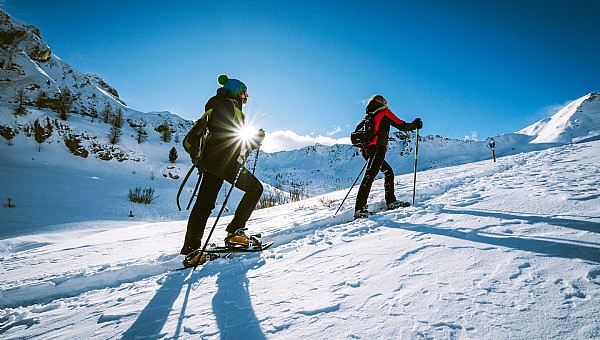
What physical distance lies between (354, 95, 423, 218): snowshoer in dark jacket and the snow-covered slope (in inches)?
34.2

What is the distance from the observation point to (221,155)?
2789mm

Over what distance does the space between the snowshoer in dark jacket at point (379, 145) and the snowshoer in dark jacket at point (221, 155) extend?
1.77 meters

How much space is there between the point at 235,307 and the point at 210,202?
5.35 ft

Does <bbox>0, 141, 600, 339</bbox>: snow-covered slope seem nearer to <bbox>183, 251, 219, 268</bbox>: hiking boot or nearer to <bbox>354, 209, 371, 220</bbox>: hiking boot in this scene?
<bbox>183, 251, 219, 268</bbox>: hiking boot

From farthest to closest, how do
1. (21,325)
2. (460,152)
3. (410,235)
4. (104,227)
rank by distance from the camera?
(460,152), (104,227), (410,235), (21,325)

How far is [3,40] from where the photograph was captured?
1661cm

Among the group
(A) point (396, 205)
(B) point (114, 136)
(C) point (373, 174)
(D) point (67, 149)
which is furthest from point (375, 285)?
(B) point (114, 136)

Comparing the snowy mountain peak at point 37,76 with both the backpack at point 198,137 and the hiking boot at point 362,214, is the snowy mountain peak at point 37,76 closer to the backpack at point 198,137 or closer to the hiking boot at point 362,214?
the backpack at point 198,137

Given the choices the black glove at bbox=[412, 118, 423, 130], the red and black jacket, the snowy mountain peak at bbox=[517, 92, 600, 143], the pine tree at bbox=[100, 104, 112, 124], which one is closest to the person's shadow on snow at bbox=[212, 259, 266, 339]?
the red and black jacket

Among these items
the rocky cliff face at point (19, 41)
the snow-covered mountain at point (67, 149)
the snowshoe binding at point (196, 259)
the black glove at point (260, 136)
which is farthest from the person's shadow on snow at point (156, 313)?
the rocky cliff face at point (19, 41)

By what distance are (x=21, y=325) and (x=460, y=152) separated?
5642 centimetres

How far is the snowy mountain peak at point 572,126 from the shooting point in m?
38.8

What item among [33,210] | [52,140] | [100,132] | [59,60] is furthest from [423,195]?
[59,60]

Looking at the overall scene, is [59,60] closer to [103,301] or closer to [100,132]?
[100,132]
